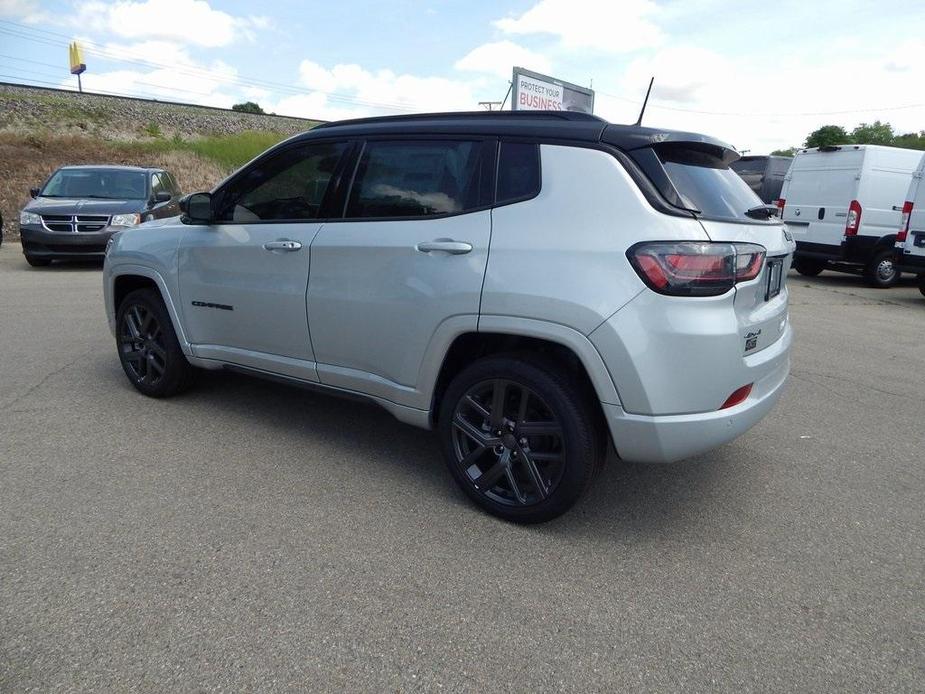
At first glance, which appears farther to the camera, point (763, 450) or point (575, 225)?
point (763, 450)

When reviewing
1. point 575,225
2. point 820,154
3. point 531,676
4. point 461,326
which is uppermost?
point 820,154

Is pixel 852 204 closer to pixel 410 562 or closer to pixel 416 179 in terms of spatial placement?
pixel 416 179

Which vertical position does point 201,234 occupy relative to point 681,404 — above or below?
above

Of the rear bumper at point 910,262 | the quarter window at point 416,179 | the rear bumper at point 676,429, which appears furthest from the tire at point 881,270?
the quarter window at point 416,179

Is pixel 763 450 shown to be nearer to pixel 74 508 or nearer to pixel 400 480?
pixel 400 480

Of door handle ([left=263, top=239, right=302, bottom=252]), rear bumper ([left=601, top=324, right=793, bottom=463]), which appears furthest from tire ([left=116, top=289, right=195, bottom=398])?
rear bumper ([left=601, top=324, right=793, bottom=463])

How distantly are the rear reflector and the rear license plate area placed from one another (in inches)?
17.9

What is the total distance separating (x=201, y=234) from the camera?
4340mm

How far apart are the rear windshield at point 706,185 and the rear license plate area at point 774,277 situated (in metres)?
0.23

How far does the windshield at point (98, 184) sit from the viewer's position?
12023mm

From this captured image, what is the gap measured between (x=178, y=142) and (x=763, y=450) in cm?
3297

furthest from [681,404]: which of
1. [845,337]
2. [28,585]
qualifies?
→ [845,337]

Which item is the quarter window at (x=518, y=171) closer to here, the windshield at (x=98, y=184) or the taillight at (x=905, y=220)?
the taillight at (x=905, y=220)

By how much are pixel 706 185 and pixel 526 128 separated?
2.76ft
